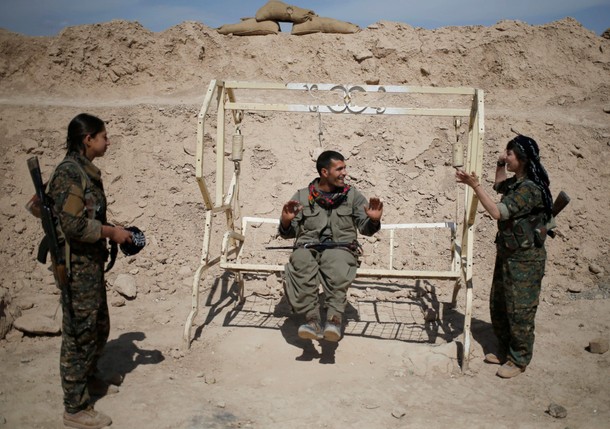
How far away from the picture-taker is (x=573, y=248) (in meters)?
7.49

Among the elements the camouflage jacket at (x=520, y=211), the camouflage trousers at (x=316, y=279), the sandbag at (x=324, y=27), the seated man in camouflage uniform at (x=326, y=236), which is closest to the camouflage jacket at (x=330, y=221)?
the seated man in camouflage uniform at (x=326, y=236)

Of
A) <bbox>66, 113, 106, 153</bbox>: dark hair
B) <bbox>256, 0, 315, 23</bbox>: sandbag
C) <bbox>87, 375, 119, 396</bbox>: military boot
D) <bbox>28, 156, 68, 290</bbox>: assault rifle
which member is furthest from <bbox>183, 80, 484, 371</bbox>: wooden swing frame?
<bbox>256, 0, 315, 23</bbox>: sandbag

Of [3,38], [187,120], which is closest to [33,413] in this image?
[187,120]

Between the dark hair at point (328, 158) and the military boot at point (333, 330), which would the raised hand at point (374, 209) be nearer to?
the dark hair at point (328, 158)

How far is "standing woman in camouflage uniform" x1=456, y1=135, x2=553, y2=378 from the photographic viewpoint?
454 centimetres

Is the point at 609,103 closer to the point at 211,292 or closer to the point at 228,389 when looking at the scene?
the point at 211,292

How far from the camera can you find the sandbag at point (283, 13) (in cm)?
1164

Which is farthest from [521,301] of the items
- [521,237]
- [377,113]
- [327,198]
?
[377,113]

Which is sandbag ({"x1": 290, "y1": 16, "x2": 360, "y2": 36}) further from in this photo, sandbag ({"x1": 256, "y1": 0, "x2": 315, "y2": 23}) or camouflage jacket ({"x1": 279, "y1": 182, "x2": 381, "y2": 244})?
camouflage jacket ({"x1": 279, "y1": 182, "x2": 381, "y2": 244})

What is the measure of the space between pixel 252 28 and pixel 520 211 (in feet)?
28.1

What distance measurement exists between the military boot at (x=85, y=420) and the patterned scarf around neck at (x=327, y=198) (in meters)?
2.50

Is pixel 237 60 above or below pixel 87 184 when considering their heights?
above

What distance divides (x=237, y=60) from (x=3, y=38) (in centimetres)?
458

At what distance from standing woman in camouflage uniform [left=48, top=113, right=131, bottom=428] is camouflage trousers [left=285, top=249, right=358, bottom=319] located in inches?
61.0
